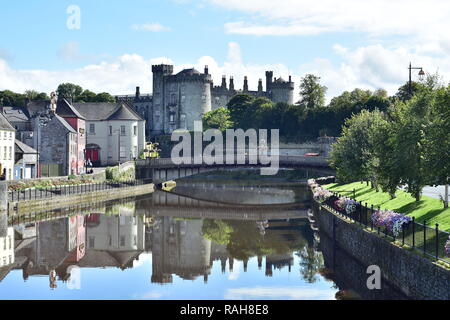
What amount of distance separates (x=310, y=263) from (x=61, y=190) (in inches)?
1386

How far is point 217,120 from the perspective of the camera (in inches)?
6029

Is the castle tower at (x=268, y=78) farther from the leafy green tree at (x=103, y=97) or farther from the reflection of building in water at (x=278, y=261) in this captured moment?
the reflection of building in water at (x=278, y=261)

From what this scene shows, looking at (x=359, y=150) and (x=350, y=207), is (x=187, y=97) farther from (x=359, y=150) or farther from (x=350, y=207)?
(x=350, y=207)

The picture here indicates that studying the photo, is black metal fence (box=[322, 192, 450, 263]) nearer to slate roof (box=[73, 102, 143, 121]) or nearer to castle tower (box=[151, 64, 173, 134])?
slate roof (box=[73, 102, 143, 121])

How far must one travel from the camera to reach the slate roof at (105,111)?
4550 inches

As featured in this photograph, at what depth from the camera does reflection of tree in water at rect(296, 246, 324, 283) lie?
117 ft

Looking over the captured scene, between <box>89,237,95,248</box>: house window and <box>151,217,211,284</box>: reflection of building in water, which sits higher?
<box>89,237,95,248</box>: house window

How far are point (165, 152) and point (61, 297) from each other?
125238mm

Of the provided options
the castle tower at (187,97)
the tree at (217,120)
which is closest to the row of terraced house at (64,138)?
the tree at (217,120)

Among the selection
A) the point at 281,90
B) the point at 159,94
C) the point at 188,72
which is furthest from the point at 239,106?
the point at 281,90

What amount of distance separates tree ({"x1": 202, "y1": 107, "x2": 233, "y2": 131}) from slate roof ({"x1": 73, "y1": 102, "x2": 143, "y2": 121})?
3576cm

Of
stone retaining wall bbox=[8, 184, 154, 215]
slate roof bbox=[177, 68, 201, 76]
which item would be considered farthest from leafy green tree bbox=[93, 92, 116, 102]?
stone retaining wall bbox=[8, 184, 154, 215]

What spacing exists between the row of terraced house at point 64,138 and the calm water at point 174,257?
12.7 metres

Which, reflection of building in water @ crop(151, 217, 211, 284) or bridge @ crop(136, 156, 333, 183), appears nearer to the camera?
reflection of building in water @ crop(151, 217, 211, 284)
